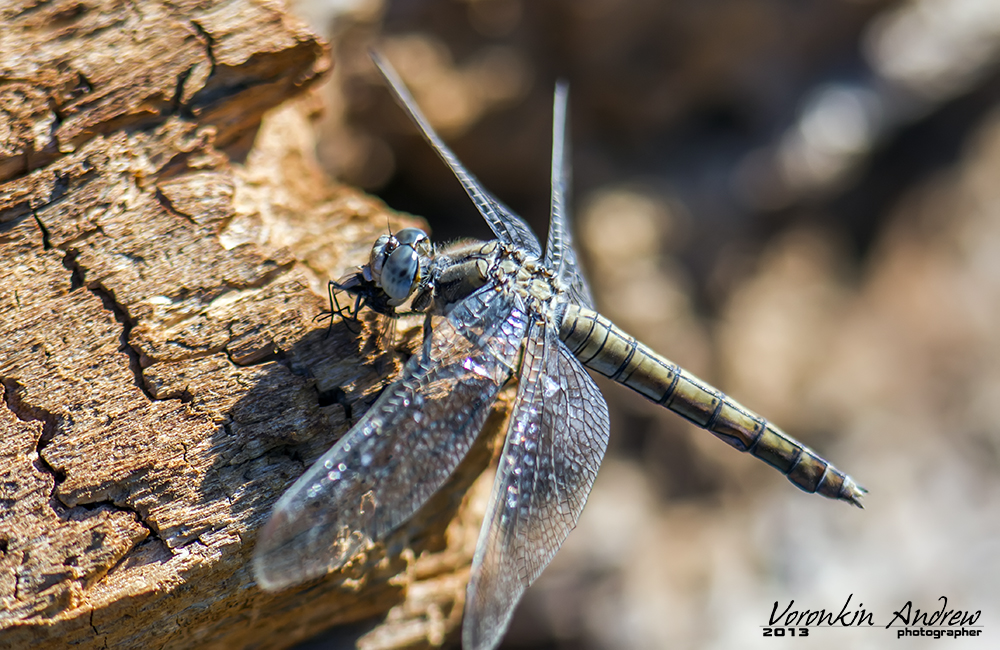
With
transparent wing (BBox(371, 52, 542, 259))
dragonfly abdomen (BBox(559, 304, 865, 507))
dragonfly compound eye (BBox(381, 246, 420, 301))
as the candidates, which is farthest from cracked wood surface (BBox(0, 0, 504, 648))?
dragonfly abdomen (BBox(559, 304, 865, 507))

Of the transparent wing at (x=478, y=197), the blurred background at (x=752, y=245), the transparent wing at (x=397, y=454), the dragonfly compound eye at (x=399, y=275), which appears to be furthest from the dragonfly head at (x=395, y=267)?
the blurred background at (x=752, y=245)

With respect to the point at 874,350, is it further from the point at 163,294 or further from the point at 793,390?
the point at 163,294

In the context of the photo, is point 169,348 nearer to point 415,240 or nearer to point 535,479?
point 415,240

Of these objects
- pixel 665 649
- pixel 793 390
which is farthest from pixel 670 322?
pixel 665 649

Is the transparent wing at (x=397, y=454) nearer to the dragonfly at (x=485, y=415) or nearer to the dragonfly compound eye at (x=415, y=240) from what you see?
the dragonfly at (x=485, y=415)

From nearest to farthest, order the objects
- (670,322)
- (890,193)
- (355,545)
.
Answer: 1. (355,545)
2. (670,322)
3. (890,193)

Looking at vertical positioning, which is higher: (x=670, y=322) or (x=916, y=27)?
(x=916, y=27)
